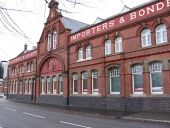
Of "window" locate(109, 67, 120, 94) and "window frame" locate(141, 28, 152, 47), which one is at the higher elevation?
"window frame" locate(141, 28, 152, 47)

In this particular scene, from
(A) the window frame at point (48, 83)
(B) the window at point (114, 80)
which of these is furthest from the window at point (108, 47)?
(A) the window frame at point (48, 83)

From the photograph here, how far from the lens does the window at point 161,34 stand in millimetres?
19203

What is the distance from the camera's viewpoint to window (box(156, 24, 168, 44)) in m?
19.2

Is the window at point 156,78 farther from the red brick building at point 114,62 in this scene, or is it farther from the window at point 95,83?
the window at point 95,83

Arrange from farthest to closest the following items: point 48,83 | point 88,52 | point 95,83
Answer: point 48,83 → point 88,52 → point 95,83

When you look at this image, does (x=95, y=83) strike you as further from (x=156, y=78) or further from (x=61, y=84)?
(x=156, y=78)

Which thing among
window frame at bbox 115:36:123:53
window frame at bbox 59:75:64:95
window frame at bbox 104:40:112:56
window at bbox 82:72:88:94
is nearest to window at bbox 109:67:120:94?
window frame at bbox 115:36:123:53

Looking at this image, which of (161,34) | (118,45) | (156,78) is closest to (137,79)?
(156,78)

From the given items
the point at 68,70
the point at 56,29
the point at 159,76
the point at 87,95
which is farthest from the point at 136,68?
the point at 56,29

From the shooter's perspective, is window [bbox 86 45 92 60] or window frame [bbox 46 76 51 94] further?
window frame [bbox 46 76 51 94]

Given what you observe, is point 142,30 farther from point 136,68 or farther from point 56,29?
point 56,29

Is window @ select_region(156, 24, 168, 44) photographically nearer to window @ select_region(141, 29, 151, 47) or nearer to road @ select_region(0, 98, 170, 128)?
window @ select_region(141, 29, 151, 47)

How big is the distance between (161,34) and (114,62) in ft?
17.7

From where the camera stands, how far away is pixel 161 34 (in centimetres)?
1950
